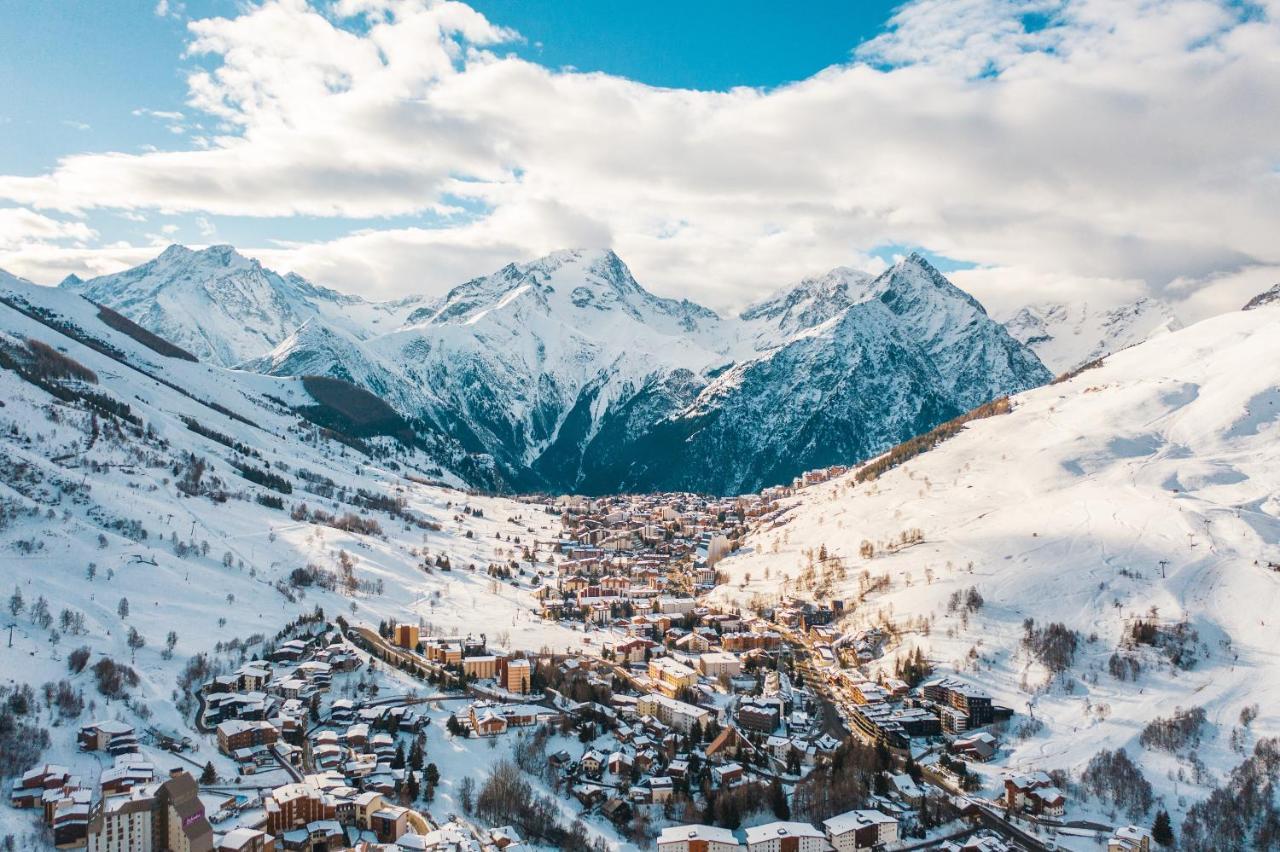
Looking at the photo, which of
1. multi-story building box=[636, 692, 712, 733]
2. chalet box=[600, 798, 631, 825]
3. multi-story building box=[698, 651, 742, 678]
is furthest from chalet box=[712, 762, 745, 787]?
multi-story building box=[698, 651, 742, 678]

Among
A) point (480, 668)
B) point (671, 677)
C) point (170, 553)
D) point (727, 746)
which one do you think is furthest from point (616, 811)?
point (170, 553)

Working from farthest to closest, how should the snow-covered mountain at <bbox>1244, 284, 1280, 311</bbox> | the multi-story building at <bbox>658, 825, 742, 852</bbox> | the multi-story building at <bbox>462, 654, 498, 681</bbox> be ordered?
the snow-covered mountain at <bbox>1244, 284, 1280, 311</bbox> → the multi-story building at <bbox>462, 654, 498, 681</bbox> → the multi-story building at <bbox>658, 825, 742, 852</bbox>

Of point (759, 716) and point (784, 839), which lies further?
point (759, 716)

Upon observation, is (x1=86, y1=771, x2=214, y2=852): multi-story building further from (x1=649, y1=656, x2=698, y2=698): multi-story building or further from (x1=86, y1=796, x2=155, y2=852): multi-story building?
(x1=649, y1=656, x2=698, y2=698): multi-story building

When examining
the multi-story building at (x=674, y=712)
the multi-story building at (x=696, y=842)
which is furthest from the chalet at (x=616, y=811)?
the multi-story building at (x=674, y=712)

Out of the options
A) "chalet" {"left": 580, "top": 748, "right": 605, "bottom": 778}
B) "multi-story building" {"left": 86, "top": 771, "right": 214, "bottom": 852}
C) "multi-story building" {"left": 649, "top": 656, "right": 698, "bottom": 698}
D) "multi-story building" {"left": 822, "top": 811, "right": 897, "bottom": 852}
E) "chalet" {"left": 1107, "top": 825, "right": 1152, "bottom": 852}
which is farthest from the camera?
"multi-story building" {"left": 649, "top": 656, "right": 698, "bottom": 698}

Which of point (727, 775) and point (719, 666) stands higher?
point (719, 666)

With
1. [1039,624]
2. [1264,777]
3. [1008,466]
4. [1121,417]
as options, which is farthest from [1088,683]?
[1121,417]

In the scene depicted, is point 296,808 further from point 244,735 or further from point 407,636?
point 407,636
